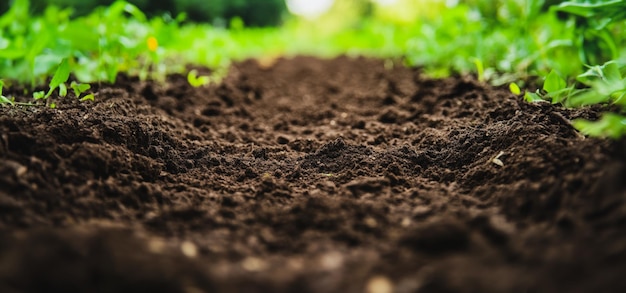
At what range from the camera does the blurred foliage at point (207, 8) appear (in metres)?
12.0

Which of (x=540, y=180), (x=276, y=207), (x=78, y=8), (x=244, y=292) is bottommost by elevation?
(x=244, y=292)

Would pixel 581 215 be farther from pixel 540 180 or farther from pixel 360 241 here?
pixel 360 241

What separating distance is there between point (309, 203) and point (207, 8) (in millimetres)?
12512

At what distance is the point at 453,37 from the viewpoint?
4.88 metres

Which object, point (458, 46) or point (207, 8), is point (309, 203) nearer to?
Answer: point (458, 46)

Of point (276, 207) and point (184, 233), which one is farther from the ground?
point (276, 207)

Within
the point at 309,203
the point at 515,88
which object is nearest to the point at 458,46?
the point at 515,88

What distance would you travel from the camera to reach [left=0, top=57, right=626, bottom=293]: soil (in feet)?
4.00

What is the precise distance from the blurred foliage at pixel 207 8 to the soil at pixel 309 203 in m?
7.68

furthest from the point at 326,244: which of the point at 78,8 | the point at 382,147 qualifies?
the point at 78,8

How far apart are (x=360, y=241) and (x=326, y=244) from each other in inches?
4.2

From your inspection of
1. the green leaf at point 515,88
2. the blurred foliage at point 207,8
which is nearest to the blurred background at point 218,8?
the blurred foliage at point 207,8

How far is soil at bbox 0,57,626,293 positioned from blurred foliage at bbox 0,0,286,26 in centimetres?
768

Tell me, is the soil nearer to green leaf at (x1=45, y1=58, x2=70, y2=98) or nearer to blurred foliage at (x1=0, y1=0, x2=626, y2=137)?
green leaf at (x1=45, y1=58, x2=70, y2=98)
